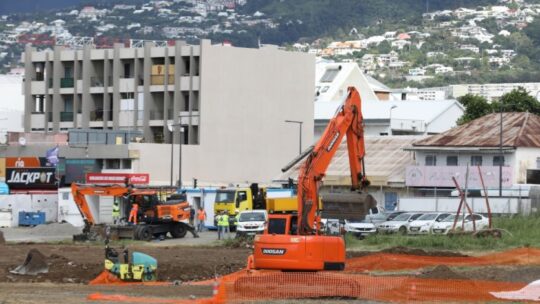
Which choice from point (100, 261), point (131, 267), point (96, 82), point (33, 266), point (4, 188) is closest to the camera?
point (131, 267)

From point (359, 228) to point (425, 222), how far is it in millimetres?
3509

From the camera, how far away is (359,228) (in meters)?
71.2

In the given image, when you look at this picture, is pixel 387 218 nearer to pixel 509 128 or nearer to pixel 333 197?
pixel 333 197

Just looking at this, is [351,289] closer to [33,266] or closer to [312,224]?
[312,224]

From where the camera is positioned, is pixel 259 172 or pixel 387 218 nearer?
pixel 387 218

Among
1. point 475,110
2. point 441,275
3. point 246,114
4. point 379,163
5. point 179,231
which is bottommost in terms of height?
point 179,231

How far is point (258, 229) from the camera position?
229 ft

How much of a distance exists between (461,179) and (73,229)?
24.0 m

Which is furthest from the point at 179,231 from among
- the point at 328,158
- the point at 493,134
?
the point at 328,158

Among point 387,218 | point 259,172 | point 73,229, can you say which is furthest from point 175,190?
point 259,172

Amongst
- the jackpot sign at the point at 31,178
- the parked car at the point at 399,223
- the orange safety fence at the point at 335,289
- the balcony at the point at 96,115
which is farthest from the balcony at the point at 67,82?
the orange safety fence at the point at 335,289

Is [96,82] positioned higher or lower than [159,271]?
higher

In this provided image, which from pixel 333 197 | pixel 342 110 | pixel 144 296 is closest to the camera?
pixel 144 296

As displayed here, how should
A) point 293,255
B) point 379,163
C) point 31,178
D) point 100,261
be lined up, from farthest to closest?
1. point 379,163
2. point 31,178
3. point 100,261
4. point 293,255
